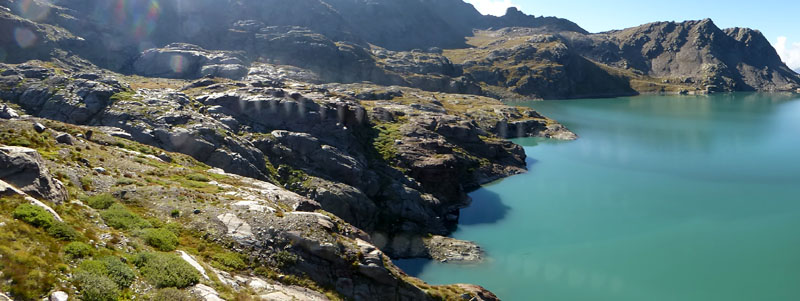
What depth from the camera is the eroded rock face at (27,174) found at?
62.8ft

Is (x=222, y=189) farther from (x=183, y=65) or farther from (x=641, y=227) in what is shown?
(x=183, y=65)

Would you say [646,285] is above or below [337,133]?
below

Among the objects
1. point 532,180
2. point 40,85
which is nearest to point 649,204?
point 532,180

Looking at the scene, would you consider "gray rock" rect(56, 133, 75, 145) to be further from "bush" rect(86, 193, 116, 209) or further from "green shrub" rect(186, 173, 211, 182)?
"bush" rect(86, 193, 116, 209)

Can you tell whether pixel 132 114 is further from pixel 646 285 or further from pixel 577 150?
pixel 577 150

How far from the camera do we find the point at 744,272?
158 ft

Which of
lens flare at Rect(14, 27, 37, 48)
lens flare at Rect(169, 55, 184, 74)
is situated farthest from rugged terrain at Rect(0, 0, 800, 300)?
lens flare at Rect(169, 55, 184, 74)

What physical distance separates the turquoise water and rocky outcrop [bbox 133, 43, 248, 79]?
123 meters

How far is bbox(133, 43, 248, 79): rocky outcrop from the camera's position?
165 metres

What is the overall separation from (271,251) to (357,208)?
3205cm

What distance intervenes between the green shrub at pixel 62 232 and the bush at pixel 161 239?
11.8 feet

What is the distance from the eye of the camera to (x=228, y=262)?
72.9ft

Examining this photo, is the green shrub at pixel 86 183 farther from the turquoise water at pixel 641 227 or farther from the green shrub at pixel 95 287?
the turquoise water at pixel 641 227

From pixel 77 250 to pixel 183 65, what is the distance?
17422 cm
